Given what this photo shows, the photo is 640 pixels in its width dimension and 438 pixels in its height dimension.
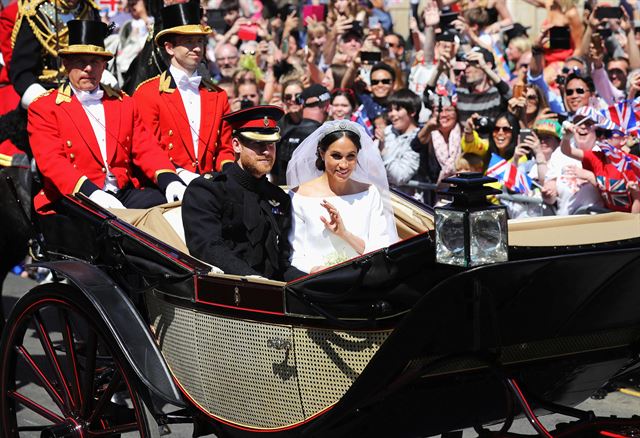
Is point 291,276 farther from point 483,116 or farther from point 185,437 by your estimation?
point 483,116

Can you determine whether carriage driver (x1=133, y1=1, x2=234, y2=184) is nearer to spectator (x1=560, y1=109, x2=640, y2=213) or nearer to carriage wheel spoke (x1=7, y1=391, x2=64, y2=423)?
carriage wheel spoke (x1=7, y1=391, x2=64, y2=423)

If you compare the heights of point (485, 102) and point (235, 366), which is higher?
point (485, 102)

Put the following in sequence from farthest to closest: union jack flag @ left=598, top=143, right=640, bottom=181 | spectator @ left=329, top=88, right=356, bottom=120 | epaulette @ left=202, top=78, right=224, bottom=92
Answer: spectator @ left=329, top=88, right=356, bottom=120 → union jack flag @ left=598, top=143, right=640, bottom=181 → epaulette @ left=202, top=78, right=224, bottom=92

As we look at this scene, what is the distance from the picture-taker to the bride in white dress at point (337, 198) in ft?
15.7

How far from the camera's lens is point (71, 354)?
4.60 m

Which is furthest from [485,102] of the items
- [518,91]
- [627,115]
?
[627,115]

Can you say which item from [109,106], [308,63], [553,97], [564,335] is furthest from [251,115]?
[308,63]

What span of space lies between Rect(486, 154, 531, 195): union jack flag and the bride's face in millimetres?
2978

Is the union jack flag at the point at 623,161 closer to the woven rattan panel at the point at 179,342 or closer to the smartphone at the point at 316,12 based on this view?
the woven rattan panel at the point at 179,342

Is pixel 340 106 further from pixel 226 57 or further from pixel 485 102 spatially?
pixel 226 57

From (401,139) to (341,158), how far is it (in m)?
3.94

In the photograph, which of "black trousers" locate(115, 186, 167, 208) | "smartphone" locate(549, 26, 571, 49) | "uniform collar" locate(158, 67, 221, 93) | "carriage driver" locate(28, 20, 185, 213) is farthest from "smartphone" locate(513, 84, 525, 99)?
"black trousers" locate(115, 186, 167, 208)

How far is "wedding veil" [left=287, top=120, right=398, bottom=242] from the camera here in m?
4.89

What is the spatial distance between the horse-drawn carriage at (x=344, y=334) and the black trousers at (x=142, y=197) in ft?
2.27
